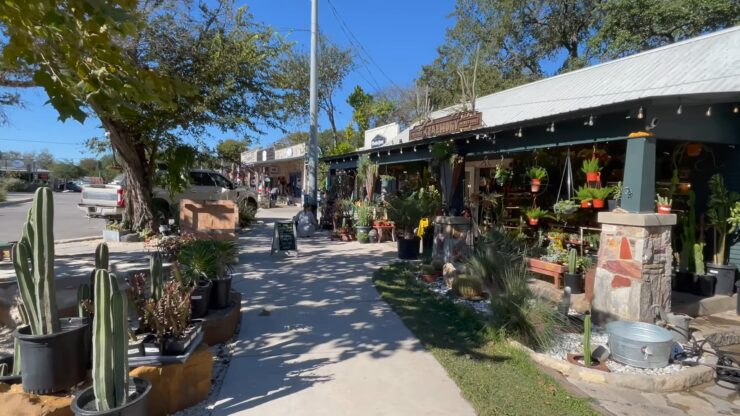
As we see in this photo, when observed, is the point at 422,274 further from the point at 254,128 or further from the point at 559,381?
the point at 254,128

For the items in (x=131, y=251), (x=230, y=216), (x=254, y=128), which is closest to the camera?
(x=230, y=216)

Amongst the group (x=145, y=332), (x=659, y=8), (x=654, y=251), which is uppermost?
(x=659, y=8)

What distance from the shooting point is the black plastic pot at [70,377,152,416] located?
226 cm

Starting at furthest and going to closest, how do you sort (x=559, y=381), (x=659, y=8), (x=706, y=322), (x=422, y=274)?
(x=659, y=8) → (x=422, y=274) → (x=706, y=322) → (x=559, y=381)

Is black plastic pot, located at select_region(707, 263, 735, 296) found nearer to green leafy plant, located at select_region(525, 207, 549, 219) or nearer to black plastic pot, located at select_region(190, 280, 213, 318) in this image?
green leafy plant, located at select_region(525, 207, 549, 219)

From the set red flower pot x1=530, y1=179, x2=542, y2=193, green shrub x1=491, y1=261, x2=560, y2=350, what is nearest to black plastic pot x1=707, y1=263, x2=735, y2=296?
red flower pot x1=530, y1=179, x2=542, y2=193

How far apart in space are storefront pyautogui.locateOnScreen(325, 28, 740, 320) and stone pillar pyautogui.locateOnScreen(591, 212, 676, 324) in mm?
12

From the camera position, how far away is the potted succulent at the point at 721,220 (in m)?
6.21

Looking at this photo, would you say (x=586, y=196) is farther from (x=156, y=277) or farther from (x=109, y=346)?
(x=109, y=346)

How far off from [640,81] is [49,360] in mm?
10050

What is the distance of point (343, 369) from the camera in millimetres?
3816

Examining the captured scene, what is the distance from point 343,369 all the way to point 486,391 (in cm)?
121

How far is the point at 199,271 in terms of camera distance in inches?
174

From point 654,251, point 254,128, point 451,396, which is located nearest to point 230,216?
point 254,128
